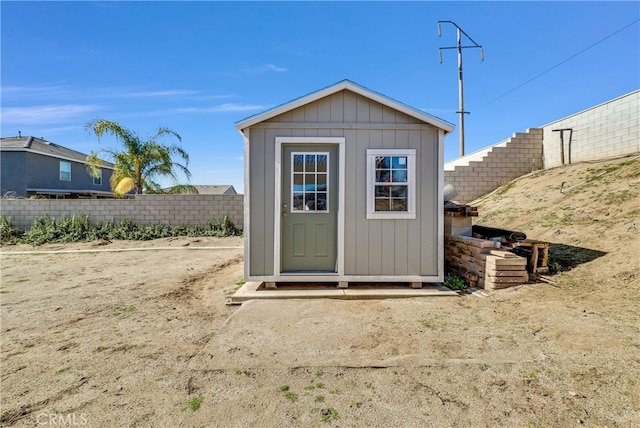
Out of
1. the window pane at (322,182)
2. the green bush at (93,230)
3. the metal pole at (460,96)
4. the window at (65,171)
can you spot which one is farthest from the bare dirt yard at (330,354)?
the window at (65,171)

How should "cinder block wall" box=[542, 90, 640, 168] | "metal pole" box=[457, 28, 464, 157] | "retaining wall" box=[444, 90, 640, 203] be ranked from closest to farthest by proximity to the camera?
"cinder block wall" box=[542, 90, 640, 168]
"retaining wall" box=[444, 90, 640, 203]
"metal pole" box=[457, 28, 464, 157]

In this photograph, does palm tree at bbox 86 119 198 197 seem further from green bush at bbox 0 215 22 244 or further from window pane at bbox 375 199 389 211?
window pane at bbox 375 199 389 211

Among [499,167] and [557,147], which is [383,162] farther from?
[557,147]

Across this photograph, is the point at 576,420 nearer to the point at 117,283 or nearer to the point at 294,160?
the point at 294,160

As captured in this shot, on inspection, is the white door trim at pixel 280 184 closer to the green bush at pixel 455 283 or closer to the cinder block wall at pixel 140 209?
the green bush at pixel 455 283

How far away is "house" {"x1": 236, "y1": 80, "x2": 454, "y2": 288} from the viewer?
4.38 meters

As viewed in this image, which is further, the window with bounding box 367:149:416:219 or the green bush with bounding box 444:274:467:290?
the green bush with bounding box 444:274:467:290

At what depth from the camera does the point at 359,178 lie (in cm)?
441

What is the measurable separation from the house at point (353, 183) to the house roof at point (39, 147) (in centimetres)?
1453

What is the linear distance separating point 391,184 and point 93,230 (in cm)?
1074

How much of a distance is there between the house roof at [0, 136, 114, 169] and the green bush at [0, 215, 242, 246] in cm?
563

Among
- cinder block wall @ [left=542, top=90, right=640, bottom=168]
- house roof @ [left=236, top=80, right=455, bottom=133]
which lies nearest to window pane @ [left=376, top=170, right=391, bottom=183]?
house roof @ [left=236, top=80, right=455, bottom=133]

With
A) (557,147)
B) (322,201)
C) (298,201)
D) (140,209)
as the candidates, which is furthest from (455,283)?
(140,209)

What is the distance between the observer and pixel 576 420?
1.74m
